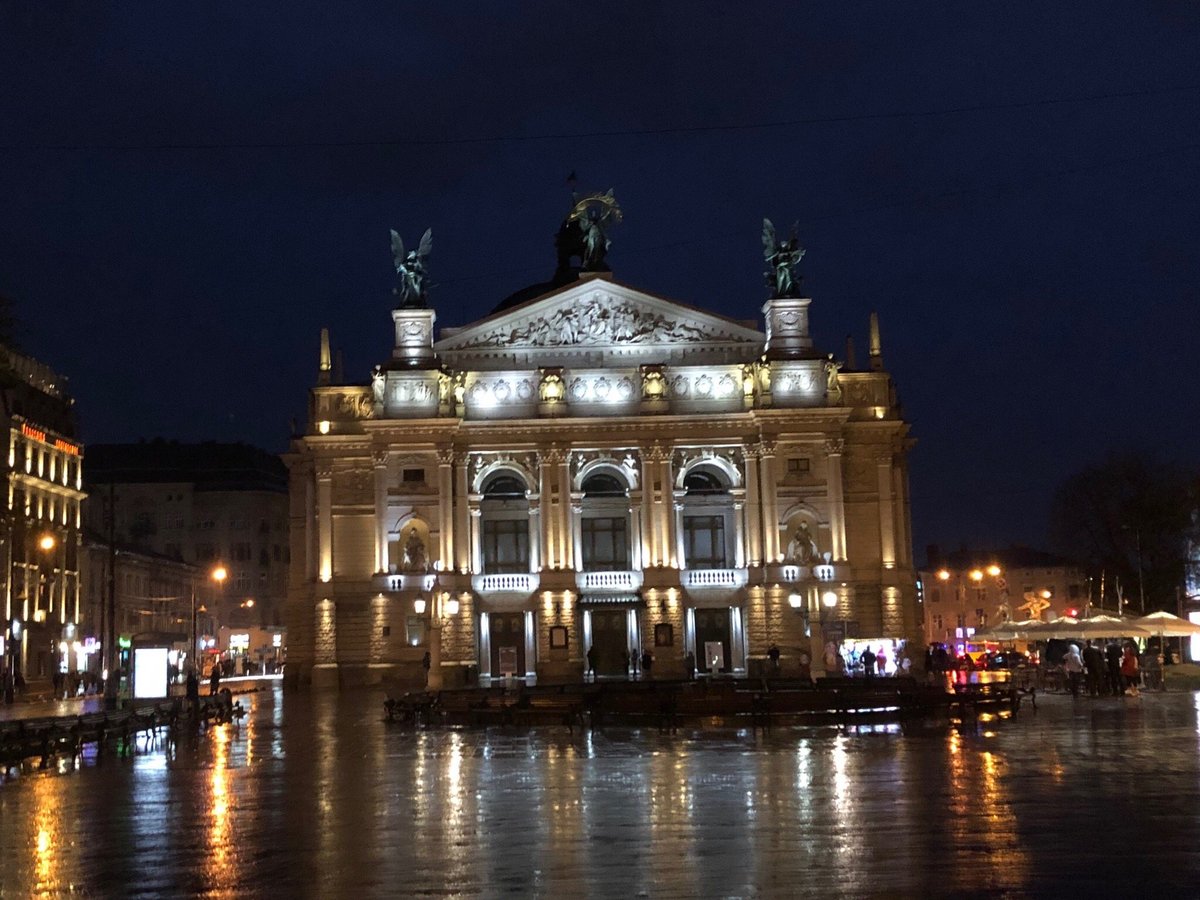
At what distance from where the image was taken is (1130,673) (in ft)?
178

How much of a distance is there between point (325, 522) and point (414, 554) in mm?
5021

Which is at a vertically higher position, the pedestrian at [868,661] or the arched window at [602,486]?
the arched window at [602,486]

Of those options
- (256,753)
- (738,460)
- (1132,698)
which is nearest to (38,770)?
(256,753)

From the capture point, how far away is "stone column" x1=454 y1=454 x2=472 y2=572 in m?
82.8

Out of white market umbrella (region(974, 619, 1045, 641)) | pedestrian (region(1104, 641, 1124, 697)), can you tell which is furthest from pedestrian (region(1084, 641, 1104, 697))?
white market umbrella (region(974, 619, 1045, 641))

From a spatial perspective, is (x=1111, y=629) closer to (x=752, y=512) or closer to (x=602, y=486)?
(x=752, y=512)

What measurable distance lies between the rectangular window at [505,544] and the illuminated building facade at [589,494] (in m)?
0.19

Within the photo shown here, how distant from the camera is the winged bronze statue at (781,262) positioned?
A: 3364 inches

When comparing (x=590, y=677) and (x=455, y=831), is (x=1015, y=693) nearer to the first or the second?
(x=455, y=831)

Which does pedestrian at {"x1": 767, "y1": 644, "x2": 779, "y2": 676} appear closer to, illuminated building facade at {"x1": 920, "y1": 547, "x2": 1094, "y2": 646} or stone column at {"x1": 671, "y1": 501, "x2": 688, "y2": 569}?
stone column at {"x1": 671, "y1": 501, "x2": 688, "y2": 569}

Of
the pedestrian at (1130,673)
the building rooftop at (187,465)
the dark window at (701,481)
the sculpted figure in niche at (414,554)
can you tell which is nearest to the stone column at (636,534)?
Result: the dark window at (701,481)

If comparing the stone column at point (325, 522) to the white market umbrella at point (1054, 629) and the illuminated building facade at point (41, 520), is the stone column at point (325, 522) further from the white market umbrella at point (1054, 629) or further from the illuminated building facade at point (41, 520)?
the white market umbrella at point (1054, 629)

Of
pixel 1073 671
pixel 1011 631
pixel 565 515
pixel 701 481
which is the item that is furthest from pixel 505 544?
pixel 1073 671

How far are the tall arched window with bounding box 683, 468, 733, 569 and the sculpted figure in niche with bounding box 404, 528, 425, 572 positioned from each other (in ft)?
47.0
